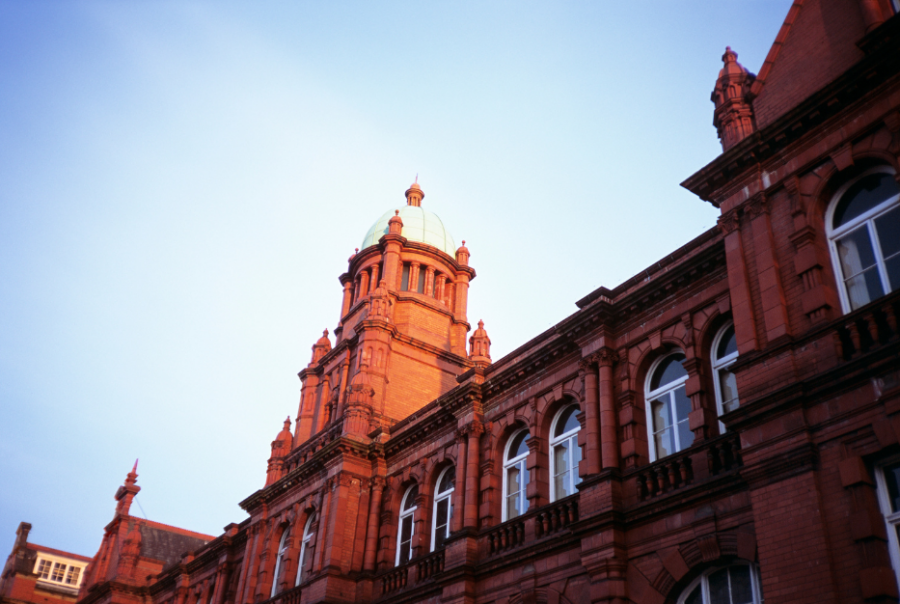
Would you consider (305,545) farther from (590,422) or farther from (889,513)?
(889,513)

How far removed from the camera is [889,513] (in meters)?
12.6

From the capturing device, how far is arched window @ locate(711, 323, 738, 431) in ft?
58.1

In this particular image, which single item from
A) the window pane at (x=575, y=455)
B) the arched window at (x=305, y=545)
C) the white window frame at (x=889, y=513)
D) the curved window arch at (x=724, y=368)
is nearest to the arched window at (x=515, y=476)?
the window pane at (x=575, y=455)

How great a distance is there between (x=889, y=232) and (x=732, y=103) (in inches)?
193

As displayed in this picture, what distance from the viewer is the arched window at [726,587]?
15445mm

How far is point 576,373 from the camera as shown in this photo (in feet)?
72.4

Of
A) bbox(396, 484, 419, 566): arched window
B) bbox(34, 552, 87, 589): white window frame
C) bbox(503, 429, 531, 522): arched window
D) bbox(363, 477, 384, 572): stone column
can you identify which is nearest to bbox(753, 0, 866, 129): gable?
bbox(503, 429, 531, 522): arched window

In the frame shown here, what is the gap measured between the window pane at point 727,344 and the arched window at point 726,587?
15.1 ft

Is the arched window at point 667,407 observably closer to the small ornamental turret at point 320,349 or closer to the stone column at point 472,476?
the stone column at point 472,476

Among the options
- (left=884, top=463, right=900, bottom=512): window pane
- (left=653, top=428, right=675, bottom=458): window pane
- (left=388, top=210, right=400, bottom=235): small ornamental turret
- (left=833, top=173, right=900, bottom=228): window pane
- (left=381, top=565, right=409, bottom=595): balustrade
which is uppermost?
(left=388, top=210, right=400, bottom=235): small ornamental turret

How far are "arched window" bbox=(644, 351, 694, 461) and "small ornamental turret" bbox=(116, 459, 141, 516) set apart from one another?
43.8 m

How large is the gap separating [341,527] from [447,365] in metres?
10.4

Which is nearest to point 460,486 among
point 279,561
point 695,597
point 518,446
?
point 518,446

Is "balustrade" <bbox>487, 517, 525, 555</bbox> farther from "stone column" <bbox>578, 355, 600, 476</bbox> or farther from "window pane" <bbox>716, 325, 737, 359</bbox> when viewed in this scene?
"window pane" <bbox>716, 325, 737, 359</bbox>
